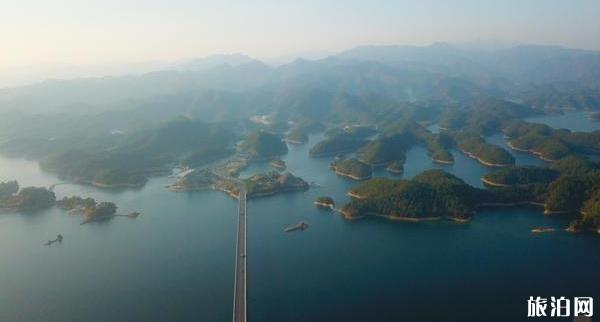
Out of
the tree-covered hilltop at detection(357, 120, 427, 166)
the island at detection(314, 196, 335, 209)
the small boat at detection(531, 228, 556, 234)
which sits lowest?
the small boat at detection(531, 228, 556, 234)

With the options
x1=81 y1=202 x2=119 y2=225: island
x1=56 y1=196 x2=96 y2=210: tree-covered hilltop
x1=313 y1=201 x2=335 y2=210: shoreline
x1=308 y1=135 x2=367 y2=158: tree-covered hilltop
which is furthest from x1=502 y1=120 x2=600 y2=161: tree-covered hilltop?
x1=56 y1=196 x2=96 y2=210: tree-covered hilltop

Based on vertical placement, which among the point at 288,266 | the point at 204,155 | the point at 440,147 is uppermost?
the point at 204,155

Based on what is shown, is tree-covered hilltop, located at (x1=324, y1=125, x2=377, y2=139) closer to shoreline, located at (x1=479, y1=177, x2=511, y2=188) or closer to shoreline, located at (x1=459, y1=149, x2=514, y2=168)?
shoreline, located at (x1=459, y1=149, x2=514, y2=168)

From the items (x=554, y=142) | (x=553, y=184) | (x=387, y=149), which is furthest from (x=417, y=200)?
(x=554, y=142)

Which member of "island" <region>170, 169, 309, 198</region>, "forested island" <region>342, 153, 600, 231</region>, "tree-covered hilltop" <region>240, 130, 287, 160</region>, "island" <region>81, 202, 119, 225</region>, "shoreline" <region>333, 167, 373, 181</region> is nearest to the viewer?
"forested island" <region>342, 153, 600, 231</region>

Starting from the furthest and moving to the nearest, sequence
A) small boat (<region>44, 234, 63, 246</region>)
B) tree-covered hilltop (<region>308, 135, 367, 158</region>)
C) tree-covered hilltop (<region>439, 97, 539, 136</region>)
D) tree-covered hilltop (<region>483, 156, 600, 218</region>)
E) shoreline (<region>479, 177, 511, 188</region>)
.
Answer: tree-covered hilltop (<region>439, 97, 539, 136</region>)
tree-covered hilltop (<region>308, 135, 367, 158</region>)
shoreline (<region>479, 177, 511, 188</region>)
tree-covered hilltop (<region>483, 156, 600, 218</region>)
small boat (<region>44, 234, 63, 246</region>)

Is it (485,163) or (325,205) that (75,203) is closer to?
(325,205)
